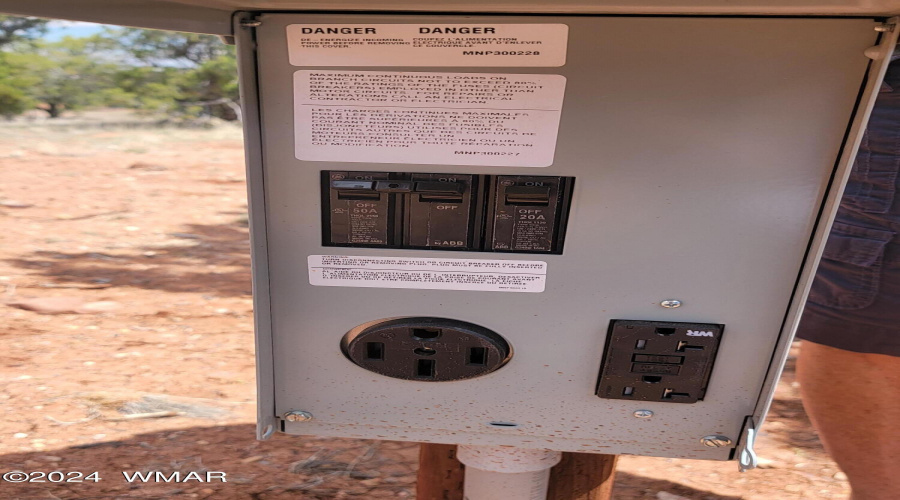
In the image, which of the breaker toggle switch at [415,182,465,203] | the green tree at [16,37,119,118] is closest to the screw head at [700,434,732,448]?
the breaker toggle switch at [415,182,465,203]

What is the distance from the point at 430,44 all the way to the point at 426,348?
21.2 inches

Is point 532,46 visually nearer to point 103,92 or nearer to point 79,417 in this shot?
point 79,417

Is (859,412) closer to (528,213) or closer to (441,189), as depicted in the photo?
(528,213)

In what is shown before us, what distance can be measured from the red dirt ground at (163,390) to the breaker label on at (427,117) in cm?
178

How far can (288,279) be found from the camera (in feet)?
4.05

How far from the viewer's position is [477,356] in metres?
1.29

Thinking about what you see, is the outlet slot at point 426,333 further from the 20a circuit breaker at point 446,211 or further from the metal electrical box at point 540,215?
the 20a circuit breaker at point 446,211

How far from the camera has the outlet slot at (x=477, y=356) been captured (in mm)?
1275

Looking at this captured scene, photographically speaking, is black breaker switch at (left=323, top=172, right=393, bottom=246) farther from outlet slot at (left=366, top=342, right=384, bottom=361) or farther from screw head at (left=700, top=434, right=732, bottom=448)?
screw head at (left=700, top=434, right=732, bottom=448)

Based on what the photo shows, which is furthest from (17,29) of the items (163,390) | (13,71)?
(163,390)

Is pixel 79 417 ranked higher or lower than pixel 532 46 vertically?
lower

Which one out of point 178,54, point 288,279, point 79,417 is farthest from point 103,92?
point 288,279

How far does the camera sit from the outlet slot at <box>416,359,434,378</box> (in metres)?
1.30

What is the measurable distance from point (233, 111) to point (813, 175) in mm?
12002
